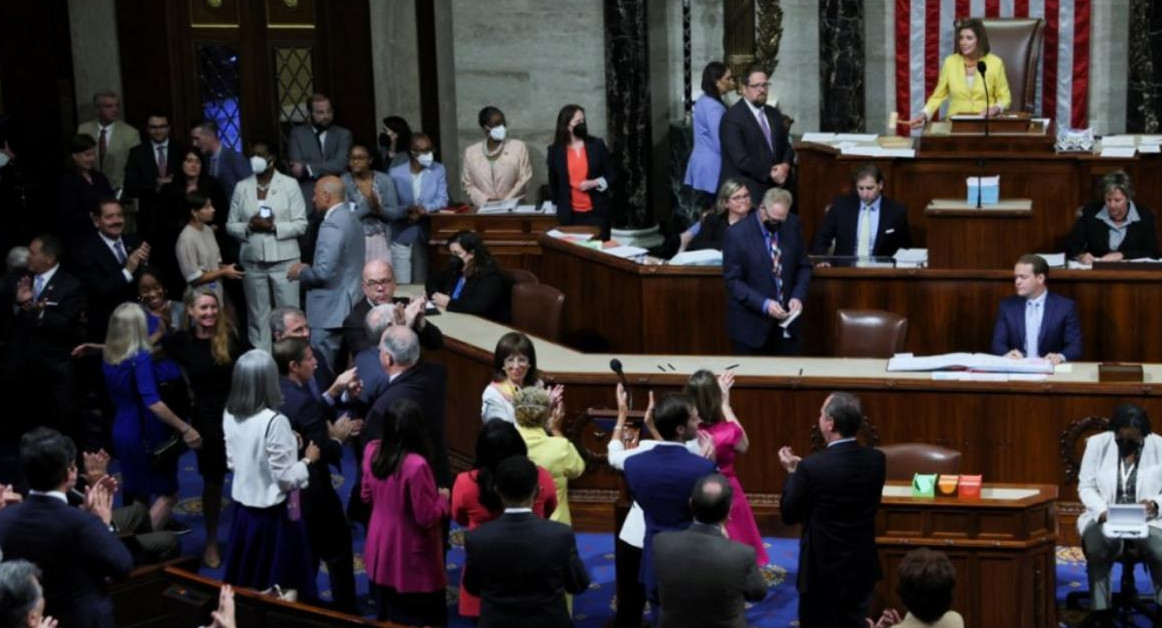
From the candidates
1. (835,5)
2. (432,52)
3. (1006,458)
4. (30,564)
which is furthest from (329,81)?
(30,564)

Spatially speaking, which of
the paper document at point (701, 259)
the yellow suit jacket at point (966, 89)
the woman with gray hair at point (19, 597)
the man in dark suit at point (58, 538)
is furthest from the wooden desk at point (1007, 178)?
the woman with gray hair at point (19, 597)

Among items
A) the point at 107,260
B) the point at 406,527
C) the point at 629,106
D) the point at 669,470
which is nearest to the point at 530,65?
the point at 629,106

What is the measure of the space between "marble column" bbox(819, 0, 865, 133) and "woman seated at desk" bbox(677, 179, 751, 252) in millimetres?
3215

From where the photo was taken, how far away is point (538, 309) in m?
10.7

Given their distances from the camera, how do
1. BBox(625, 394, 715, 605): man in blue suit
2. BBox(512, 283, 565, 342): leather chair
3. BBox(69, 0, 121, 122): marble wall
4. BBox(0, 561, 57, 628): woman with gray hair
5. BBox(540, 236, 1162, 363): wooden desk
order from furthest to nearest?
BBox(69, 0, 121, 122): marble wall
BBox(512, 283, 565, 342): leather chair
BBox(540, 236, 1162, 363): wooden desk
BBox(625, 394, 715, 605): man in blue suit
BBox(0, 561, 57, 628): woman with gray hair

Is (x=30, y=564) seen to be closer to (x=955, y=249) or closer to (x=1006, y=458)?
(x=1006, y=458)

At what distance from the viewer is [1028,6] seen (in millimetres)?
15172

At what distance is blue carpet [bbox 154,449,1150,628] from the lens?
27.7 feet

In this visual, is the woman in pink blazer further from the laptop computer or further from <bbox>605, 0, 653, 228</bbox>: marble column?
<bbox>605, 0, 653, 228</bbox>: marble column

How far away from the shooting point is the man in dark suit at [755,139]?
41.5 ft

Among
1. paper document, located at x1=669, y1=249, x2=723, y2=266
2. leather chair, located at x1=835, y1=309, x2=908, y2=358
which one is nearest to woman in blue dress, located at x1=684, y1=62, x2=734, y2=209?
paper document, located at x1=669, y1=249, x2=723, y2=266

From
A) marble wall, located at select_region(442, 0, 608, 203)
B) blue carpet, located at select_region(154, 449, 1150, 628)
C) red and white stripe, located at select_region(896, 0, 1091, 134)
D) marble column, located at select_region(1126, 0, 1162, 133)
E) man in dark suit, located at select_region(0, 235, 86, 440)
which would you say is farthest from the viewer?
red and white stripe, located at select_region(896, 0, 1091, 134)

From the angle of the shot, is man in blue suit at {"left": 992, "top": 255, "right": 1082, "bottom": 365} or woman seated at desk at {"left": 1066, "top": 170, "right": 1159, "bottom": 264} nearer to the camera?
man in blue suit at {"left": 992, "top": 255, "right": 1082, "bottom": 365}

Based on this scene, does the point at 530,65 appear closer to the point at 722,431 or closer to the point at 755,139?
the point at 755,139
